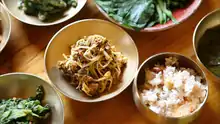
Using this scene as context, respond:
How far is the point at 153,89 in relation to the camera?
1.16 metres

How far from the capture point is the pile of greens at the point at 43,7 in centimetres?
129

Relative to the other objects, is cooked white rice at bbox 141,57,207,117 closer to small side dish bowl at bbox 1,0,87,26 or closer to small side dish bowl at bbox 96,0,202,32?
small side dish bowl at bbox 96,0,202,32

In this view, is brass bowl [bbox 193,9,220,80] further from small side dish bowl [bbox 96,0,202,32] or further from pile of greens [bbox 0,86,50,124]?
pile of greens [bbox 0,86,50,124]

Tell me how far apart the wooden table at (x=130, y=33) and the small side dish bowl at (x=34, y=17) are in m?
0.03

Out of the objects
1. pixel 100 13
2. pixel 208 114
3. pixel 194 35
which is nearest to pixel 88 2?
pixel 100 13

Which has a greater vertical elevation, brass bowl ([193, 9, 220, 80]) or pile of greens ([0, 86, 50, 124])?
brass bowl ([193, 9, 220, 80])

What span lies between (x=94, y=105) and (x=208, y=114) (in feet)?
1.14

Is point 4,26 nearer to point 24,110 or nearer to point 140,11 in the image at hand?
point 24,110

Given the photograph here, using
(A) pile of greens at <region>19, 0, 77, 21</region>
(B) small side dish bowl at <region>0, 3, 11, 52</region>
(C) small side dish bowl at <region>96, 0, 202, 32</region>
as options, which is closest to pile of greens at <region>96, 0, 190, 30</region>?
(C) small side dish bowl at <region>96, 0, 202, 32</region>

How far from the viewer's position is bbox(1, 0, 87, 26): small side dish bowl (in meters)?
1.29

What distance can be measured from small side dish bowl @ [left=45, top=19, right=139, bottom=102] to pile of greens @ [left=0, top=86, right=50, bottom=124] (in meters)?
0.07

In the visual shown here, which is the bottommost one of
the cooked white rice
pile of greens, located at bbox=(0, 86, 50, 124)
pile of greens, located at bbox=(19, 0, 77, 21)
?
pile of greens, located at bbox=(0, 86, 50, 124)

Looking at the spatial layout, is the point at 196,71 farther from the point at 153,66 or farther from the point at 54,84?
the point at 54,84

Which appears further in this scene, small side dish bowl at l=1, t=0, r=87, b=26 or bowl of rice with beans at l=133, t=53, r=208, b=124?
small side dish bowl at l=1, t=0, r=87, b=26
